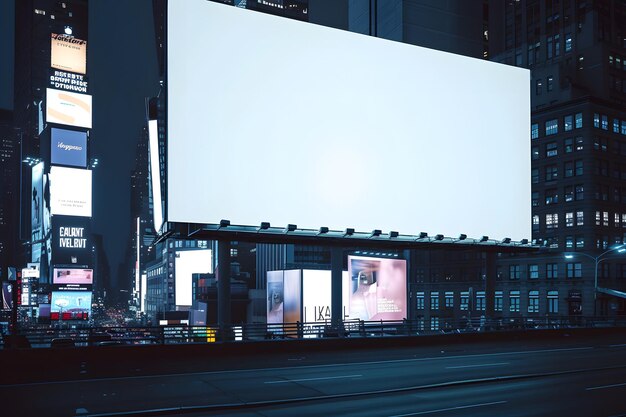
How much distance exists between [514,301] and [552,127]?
3046 centimetres

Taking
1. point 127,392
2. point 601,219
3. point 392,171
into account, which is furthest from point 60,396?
point 601,219

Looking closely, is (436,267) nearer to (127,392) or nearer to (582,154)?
(582,154)

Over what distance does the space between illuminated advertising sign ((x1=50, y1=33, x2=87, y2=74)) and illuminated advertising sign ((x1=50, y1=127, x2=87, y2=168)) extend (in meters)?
17.8

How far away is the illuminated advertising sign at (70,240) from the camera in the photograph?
150500 millimetres

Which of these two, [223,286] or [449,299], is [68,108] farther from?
[223,286]

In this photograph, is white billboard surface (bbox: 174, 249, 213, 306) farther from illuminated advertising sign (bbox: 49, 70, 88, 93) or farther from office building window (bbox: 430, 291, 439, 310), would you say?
office building window (bbox: 430, 291, 439, 310)

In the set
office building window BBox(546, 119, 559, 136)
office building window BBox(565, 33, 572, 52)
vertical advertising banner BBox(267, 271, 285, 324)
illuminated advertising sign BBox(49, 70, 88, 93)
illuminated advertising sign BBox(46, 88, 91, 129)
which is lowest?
vertical advertising banner BBox(267, 271, 285, 324)

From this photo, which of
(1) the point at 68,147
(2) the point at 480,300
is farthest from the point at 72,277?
(2) the point at 480,300

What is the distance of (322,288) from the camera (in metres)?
69.0

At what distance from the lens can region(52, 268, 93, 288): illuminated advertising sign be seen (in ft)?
501

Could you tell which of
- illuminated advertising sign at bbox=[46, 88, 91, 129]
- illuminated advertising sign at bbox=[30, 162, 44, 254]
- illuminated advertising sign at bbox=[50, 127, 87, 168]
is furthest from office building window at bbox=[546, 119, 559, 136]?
illuminated advertising sign at bbox=[30, 162, 44, 254]

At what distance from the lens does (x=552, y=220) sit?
106688mm

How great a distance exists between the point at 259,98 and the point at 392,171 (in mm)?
10549

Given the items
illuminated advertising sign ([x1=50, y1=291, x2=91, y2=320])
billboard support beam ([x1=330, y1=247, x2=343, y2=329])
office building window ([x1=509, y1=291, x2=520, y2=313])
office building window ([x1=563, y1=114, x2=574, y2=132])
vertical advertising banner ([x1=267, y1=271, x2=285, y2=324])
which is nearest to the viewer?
billboard support beam ([x1=330, y1=247, x2=343, y2=329])
